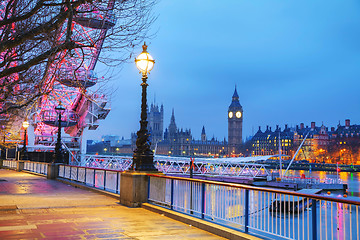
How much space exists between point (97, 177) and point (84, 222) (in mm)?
8090

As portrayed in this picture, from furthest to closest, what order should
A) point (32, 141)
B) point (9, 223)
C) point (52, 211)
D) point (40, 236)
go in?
point (32, 141) → point (52, 211) → point (9, 223) → point (40, 236)

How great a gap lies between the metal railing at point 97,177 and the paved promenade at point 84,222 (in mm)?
2177

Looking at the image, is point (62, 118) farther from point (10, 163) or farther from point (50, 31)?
point (50, 31)

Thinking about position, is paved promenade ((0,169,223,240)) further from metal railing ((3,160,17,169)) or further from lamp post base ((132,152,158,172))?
metal railing ((3,160,17,169))

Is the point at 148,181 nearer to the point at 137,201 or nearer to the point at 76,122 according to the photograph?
the point at 137,201

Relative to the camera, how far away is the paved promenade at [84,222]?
7887mm

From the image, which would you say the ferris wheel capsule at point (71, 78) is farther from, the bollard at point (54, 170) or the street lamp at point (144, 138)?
the bollard at point (54, 170)

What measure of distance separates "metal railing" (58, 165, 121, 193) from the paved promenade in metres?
2.18

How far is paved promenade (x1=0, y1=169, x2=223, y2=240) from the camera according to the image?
7887mm

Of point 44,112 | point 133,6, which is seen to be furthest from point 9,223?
point 44,112

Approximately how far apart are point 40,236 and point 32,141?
224 feet

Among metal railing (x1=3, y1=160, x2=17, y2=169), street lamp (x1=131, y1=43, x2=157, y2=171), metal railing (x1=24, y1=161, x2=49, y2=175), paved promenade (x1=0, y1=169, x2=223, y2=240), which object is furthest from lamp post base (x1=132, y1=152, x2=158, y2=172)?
metal railing (x1=3, y1=160, x2=17, y2=169)

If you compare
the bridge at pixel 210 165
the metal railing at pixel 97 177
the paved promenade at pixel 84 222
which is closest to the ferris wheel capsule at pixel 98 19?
the paved promenade at pixel 84 222

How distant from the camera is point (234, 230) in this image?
813cm
